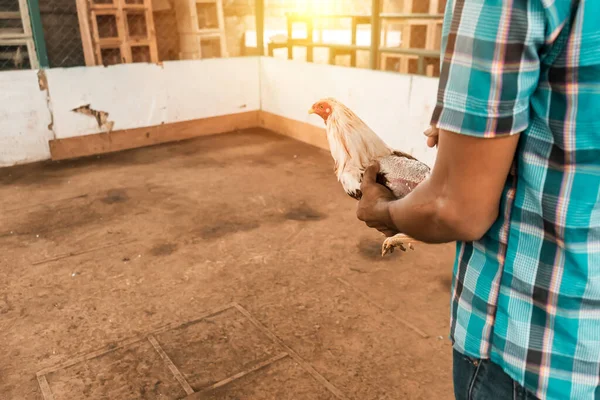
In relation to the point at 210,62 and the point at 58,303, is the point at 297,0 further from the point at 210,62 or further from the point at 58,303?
the point at 58,303

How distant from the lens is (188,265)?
325 cm

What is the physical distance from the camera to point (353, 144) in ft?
6.77

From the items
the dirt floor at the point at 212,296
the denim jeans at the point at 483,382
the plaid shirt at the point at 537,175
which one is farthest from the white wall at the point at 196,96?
the plaid shirt at the point at 537,175

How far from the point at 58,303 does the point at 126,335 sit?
59 centimetres

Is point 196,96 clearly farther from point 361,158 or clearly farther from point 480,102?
point 480,102

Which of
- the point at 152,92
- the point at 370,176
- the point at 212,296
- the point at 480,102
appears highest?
the point at 480,102

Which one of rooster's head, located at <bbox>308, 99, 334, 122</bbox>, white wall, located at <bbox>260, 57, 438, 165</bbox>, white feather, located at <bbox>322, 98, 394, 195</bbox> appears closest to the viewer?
white feather, located at <bbox>322, 98, 394, 195</bbox>

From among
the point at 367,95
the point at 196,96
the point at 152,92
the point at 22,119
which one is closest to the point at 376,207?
the point at 367,95

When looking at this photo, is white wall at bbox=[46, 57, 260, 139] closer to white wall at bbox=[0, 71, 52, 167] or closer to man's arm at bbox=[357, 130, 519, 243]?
white wall at bbox=[0, 71, 52, 167]

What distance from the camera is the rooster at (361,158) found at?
1657 millimetres

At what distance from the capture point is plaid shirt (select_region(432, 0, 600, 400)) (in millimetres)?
632

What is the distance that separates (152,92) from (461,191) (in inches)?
232

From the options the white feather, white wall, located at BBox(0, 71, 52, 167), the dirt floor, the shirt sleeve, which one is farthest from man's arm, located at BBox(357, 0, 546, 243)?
white wall, located at BBox(0, 71, 52, 167)

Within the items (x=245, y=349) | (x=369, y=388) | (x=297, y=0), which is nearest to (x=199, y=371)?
(x=245, y=349)
